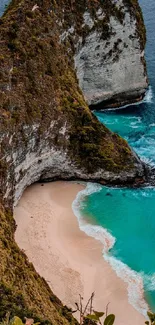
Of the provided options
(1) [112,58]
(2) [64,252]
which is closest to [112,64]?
(1) [112,58]

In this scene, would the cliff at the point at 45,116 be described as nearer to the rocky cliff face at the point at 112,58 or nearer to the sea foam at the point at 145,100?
the rocky cliff face at the point at 112,58

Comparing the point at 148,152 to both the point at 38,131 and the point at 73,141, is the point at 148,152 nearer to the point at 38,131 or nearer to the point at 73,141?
the point at 73,141

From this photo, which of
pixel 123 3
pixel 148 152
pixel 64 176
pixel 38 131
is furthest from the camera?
pixel 123 3

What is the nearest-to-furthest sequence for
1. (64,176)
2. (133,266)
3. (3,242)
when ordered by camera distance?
(3,242)
(133,266)
(64,176)

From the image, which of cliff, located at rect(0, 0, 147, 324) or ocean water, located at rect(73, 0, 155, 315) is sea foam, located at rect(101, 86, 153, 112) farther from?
cliff, located at rect(0, 0, 147, 324)

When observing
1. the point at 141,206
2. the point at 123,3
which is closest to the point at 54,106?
the point at 141,206

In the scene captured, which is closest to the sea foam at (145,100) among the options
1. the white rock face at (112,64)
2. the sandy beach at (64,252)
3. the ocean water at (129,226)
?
the white rock face at (112,64)

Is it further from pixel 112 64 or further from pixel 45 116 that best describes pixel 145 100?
pixel 45 116
